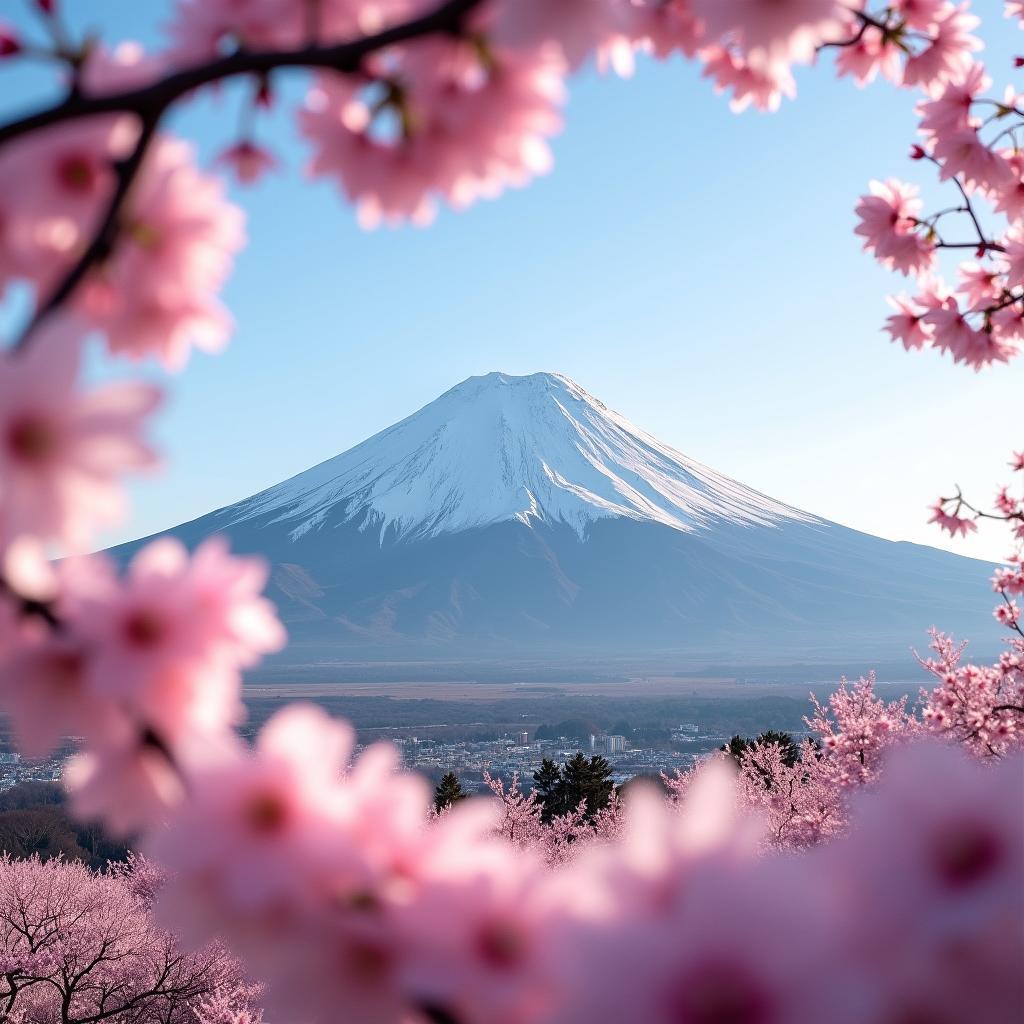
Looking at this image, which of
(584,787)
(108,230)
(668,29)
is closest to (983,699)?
(668,29)

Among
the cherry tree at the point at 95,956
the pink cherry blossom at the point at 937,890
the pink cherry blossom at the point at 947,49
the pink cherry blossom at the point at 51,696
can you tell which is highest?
the pink cherry blossom at the point at 947,49

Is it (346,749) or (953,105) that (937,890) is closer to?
(346,749)

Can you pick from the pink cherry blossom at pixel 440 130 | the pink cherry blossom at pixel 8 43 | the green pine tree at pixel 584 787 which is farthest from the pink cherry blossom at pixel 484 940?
the green pine tree at pixel 584 787

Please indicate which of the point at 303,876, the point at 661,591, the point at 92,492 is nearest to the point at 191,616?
the point at 92,492

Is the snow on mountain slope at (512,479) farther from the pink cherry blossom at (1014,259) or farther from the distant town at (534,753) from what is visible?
the pink cherry blossom at (1014,259)

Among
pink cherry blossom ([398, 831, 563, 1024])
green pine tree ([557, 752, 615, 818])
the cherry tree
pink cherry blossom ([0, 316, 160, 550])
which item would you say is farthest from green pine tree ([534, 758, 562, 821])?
pink cherry blossom ([0, 316, 160, 550])

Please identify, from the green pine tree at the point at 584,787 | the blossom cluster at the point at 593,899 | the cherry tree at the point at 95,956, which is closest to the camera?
the blossom cluster at the point at 593,899

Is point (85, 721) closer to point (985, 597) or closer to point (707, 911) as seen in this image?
point (707, 911)
